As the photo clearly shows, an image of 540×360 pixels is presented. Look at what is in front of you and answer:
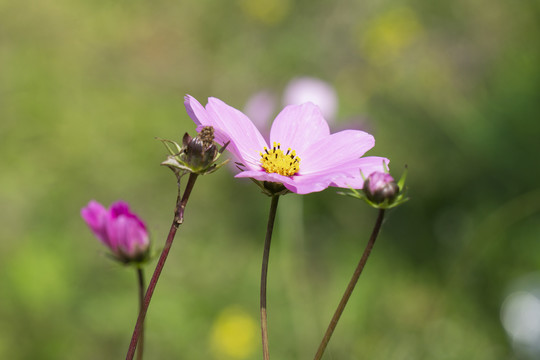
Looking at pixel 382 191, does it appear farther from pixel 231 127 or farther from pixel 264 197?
pixel 264 197

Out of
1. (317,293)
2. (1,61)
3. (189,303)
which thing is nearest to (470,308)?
(317,293)

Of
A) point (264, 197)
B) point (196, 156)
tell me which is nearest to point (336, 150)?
point (196, 156)

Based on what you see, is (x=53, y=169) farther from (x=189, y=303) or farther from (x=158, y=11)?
(x=158, y=11)

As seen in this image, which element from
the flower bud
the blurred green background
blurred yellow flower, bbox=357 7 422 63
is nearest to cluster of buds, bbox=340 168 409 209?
the flower bud

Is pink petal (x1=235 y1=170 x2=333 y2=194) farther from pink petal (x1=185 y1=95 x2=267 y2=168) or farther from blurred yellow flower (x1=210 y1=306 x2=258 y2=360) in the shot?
blurred yellow flower (x1=210 y1=306 x2=258 y2=360)

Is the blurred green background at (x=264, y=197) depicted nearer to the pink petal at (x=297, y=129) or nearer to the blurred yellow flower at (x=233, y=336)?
the blurred yellow flower at (x=233, y=336)

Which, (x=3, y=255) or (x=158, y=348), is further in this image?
(x=3, y=255)

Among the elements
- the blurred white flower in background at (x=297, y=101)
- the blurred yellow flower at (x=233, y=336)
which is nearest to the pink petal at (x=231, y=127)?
the blurred white flower in background at (x=297, y=101)
